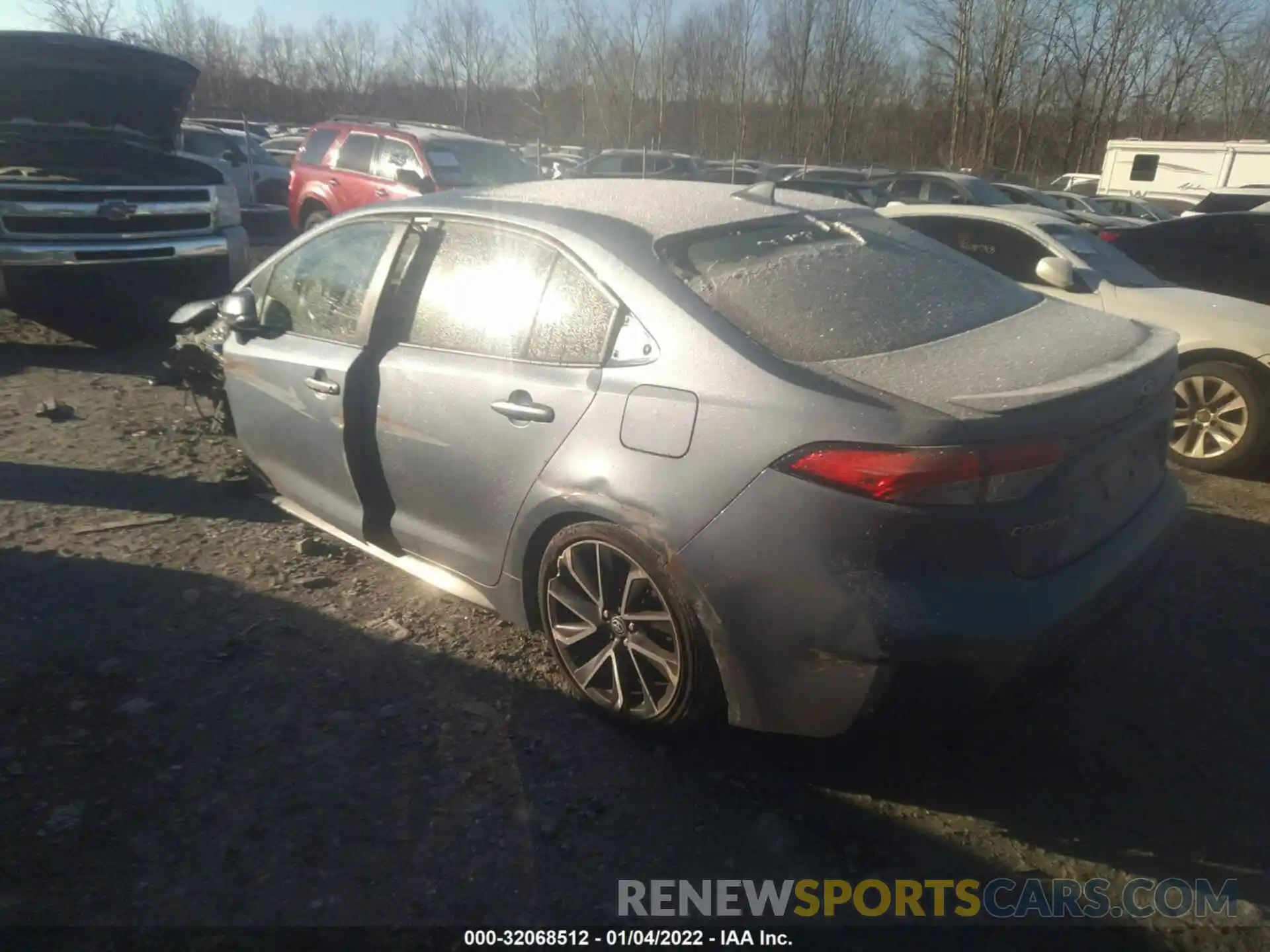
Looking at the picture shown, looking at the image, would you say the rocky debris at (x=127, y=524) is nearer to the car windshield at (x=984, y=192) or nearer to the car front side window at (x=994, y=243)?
the car front side window at (x=994, y=243)

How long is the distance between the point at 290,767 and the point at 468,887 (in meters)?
0.77

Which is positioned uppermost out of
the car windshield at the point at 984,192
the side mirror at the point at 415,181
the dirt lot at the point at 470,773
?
the side mirror at the point at 415,181

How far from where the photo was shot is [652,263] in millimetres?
2863

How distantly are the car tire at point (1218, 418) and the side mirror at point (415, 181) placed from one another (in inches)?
362

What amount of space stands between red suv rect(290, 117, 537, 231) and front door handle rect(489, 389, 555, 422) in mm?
9699

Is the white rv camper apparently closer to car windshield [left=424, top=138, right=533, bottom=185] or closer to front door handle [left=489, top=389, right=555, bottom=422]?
car windshield [left=424, top=138, right=533, bottom=185]

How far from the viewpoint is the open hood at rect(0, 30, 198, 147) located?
7.08 meters

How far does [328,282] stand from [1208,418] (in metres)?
5.21

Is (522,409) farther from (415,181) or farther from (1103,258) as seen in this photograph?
(415,181)

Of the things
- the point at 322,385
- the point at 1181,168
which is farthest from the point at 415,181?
the point at 1181,168

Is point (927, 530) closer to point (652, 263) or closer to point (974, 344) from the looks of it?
point (974, 344)

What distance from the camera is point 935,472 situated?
2232 millimetres

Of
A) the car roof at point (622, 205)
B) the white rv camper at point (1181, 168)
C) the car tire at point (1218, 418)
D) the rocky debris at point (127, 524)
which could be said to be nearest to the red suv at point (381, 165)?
the rocky debris at point (127, 524)

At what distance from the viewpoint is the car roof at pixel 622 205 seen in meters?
3.13
